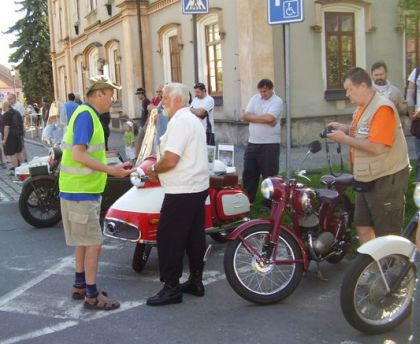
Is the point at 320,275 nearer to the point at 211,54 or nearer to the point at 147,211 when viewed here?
the point at 147,211

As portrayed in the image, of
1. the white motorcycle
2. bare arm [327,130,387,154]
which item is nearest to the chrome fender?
the white motorcycle

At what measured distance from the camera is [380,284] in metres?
3.98

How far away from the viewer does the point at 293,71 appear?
46.8 ft

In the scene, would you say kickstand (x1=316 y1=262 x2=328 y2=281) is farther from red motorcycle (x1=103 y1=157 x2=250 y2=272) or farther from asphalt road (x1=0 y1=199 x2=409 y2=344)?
red motorcycle (x1=103 y1=157 x2=250 y2=272)

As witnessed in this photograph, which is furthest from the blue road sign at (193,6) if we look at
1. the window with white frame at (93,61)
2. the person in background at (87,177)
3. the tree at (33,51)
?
the tree at (33,51)

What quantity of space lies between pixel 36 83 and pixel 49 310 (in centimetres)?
4249

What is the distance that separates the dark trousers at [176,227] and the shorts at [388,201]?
4.27 feet

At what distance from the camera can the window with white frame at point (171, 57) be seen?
1914 cm

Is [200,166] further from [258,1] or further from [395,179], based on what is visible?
[258,1]

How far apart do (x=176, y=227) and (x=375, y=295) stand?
1576 millimetres

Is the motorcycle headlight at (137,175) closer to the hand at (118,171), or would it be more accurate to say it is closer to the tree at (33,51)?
the hand at (118,171)

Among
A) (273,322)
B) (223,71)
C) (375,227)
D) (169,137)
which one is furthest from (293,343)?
(223,71)

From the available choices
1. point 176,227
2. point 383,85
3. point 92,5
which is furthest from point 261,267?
point 92,5

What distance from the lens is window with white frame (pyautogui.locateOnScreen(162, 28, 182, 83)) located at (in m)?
19.1
